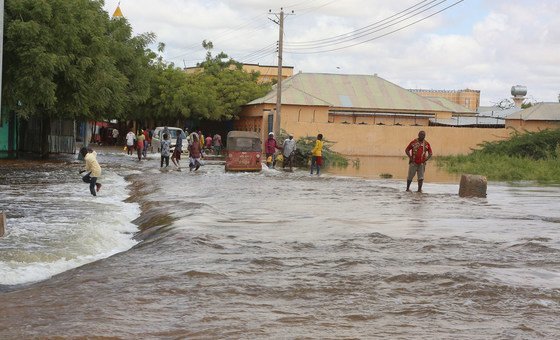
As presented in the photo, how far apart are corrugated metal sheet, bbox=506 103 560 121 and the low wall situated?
189 centimetres

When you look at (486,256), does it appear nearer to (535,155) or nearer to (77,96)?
(77,96)

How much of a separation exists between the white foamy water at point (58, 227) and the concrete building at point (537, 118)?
38.6 m

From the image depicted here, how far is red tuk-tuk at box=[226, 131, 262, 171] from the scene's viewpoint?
30.7m

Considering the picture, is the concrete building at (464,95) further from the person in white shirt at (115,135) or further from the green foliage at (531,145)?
the green foliage at (531,145)

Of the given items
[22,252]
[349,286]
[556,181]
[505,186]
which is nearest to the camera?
[349,286]

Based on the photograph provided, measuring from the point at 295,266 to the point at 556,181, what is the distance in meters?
21.6

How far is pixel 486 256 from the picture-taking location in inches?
427

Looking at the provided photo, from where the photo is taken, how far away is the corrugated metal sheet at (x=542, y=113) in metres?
55.5

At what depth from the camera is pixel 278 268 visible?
9953 millimetres

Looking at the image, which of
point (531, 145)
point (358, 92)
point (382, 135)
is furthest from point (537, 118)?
point (358, 92)

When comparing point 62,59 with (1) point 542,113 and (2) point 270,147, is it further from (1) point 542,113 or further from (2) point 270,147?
(1) point 542,113

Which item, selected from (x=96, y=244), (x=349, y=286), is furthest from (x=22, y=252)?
(x=349, y=286)

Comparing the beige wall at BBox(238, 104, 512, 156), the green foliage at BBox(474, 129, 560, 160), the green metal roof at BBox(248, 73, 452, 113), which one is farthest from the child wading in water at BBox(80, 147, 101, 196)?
the green metal roof at BBox(248, 73, 452, 113)

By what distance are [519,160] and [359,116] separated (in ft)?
79.9
